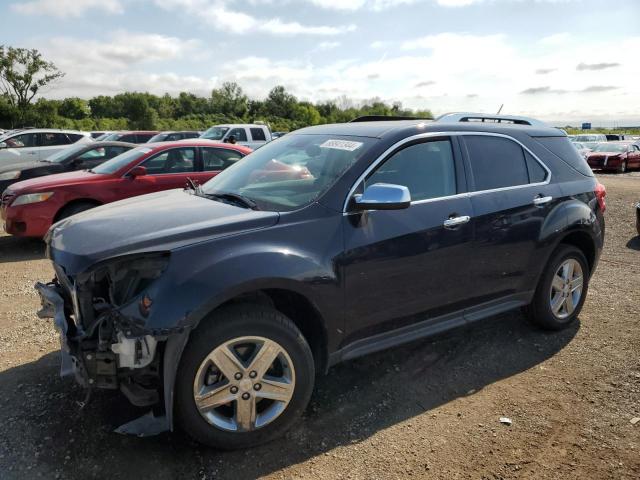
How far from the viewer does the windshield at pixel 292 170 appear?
3.16 metres

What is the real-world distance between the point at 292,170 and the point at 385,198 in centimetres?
91

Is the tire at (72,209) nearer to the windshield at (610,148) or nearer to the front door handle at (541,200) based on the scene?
the front door handle at (541,200)

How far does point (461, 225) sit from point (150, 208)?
2126 mm

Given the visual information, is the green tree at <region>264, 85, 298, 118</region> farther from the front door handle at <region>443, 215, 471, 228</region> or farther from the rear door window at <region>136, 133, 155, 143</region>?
the front door handle at <region>443, 215, 471, 228</region>

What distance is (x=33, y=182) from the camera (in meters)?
7.22

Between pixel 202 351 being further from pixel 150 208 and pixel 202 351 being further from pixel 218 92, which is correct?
pixel 218 92

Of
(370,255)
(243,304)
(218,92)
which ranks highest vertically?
(218,92)

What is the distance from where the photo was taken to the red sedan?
6.87 m

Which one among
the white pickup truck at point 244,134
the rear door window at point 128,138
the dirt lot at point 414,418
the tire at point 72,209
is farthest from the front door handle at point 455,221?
the rear door window at point 128,138

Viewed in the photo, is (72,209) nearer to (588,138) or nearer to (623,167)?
(623,167)

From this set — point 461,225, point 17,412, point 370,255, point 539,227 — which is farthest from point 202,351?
point 539,227

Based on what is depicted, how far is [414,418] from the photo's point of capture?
10.2 feet

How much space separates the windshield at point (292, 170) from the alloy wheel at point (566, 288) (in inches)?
86.4

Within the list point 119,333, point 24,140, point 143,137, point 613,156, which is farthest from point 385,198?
point 613,156
